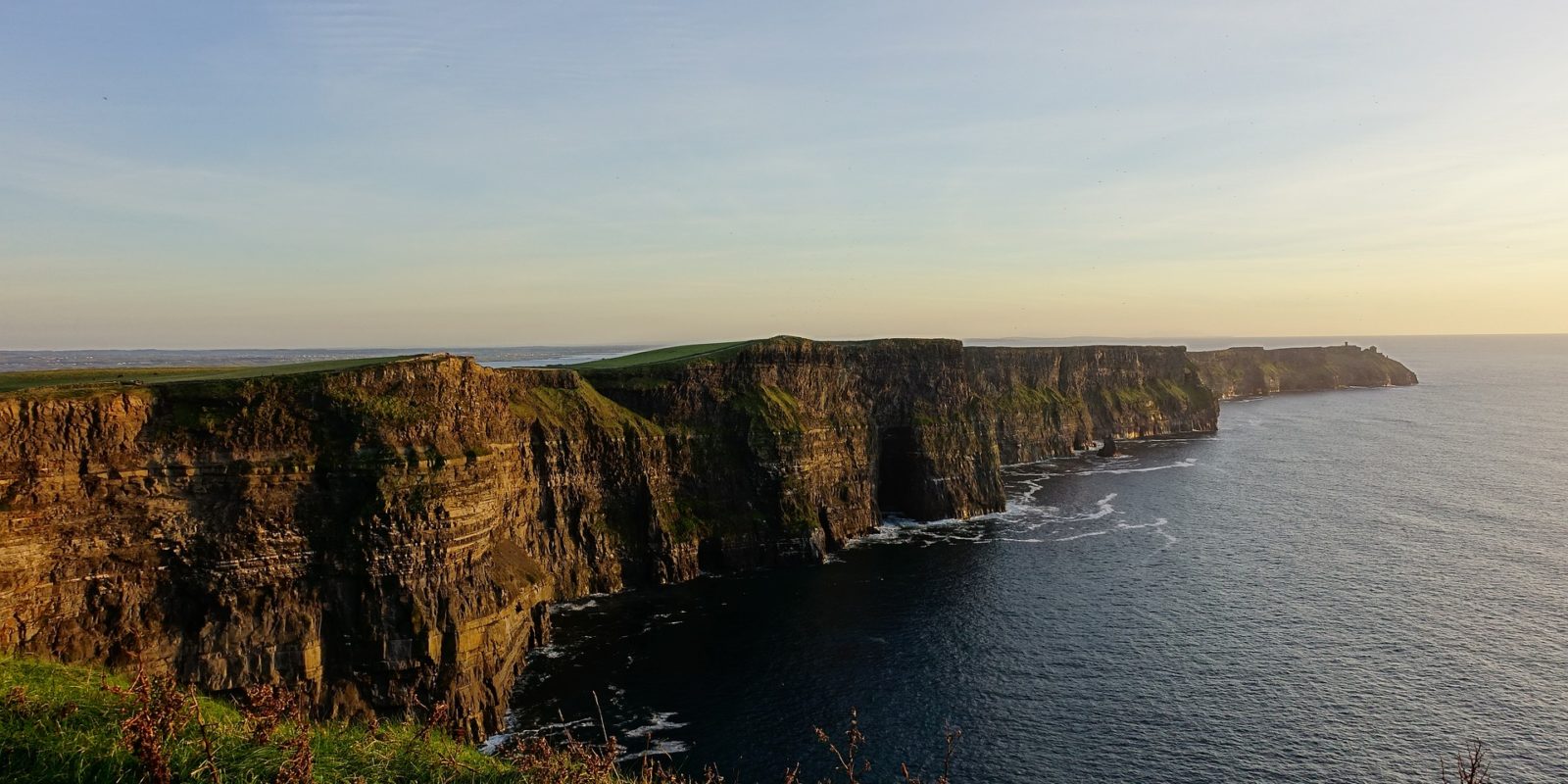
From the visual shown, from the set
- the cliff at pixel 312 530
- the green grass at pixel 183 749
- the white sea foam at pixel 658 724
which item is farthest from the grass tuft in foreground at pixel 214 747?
the white sea foam at pixel 658 724

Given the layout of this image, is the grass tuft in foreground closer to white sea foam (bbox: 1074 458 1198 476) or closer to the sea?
the sea

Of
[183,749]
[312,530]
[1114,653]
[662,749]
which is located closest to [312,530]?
[312,530]

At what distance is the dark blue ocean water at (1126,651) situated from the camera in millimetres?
51688

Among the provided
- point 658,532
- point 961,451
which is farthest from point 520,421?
point 961,451

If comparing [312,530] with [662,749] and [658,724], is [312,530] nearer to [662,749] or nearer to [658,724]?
[658,724]

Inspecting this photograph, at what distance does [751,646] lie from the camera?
69.4 m

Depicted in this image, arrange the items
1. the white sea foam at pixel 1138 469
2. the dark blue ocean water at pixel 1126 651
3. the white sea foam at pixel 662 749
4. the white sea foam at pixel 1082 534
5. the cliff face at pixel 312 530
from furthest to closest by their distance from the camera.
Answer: the white sea foam at pixel 1138 469, the white sea foam at pixel 1082 534, the dark blue ocean water at pixel 1126 651, the white sea foam at pixel 662 749, the cliff face at pixel 312 530

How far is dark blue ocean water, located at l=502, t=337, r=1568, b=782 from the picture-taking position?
51688 millimetres

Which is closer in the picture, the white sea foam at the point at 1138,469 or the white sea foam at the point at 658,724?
the white sea foam at the point at 658,724

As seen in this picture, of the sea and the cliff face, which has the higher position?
the cliff face

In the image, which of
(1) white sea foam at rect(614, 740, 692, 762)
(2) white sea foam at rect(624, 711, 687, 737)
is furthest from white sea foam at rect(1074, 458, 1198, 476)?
(1) white sea foam at rect(614, 740, 692, 762)

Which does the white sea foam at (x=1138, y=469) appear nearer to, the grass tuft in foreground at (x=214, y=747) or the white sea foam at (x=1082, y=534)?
the white sea foam at (x=1082, y=534)

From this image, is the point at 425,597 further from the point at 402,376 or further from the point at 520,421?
the point at 520,421

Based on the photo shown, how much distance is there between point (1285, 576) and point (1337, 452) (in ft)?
316
